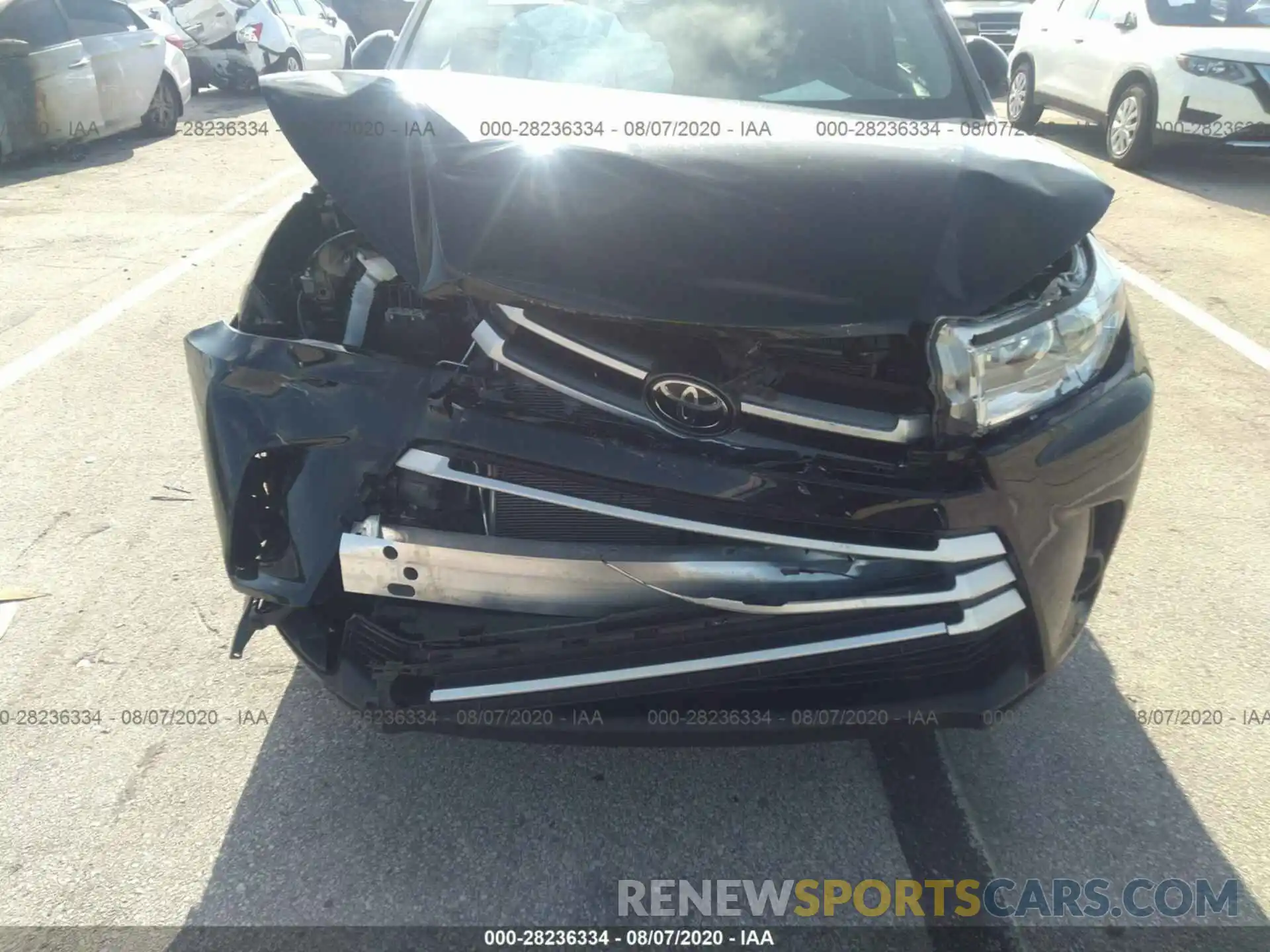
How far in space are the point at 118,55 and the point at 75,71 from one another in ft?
2.31

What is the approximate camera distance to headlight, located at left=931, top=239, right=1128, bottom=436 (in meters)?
1.72

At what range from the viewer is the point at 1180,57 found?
784cm

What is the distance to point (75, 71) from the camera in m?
8.94

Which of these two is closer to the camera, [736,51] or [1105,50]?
[736,51]

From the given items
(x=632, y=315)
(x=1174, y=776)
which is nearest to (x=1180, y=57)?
(x=1174, y=776)

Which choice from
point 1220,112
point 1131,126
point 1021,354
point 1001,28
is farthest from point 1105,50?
point 1021,354

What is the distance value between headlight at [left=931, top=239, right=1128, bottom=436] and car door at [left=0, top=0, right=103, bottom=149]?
9.24 metres

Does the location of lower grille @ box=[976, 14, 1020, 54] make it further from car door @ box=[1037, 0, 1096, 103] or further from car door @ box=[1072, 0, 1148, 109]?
car door @ box=[1072, 0, 1148, 109]

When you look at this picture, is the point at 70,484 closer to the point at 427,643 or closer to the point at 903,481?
the point at 427,643

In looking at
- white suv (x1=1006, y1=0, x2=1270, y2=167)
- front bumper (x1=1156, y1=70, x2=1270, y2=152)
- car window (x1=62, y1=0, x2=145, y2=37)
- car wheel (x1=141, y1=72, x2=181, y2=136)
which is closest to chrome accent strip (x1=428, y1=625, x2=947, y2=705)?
white suv (x1=1006, y1=0, x2=1270, y2=167)

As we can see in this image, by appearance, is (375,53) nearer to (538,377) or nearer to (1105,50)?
(538,377)

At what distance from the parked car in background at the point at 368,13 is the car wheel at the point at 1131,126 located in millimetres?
13657

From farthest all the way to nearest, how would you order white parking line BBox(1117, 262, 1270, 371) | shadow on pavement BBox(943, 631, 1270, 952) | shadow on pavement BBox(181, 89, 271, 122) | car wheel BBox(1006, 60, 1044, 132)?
shadow on pavement BBox(181, 89, 271, 122), car wheel BBox(1006, 60, 1044, 132), white parking line BBox(1117, 262, 1270, 371), shadow on pavement BBox(943, 631, 1270, 952)

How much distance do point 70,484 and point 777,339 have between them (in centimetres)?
294
